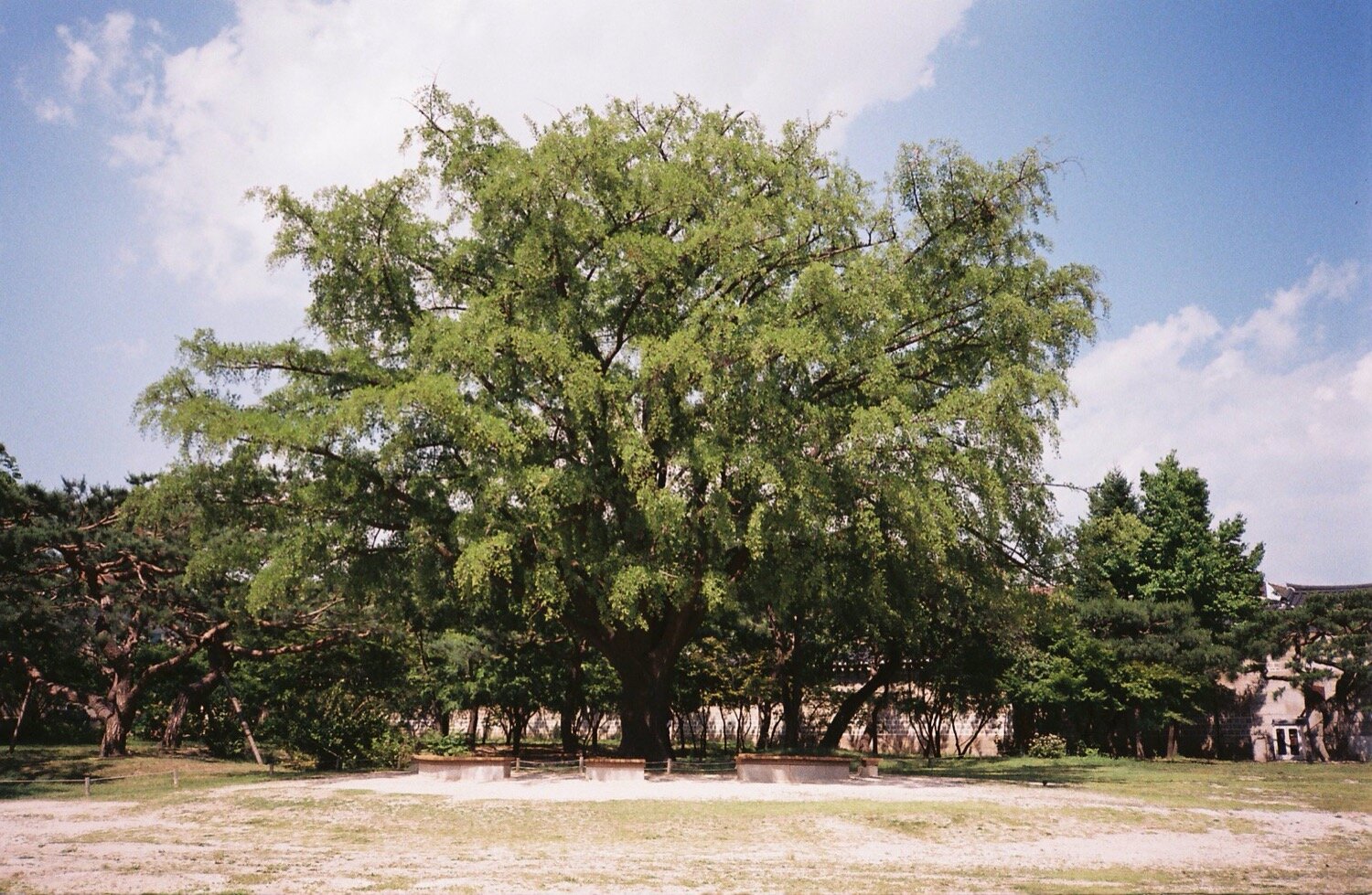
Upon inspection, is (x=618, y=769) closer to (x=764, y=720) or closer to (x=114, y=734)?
(x=114, y=734)

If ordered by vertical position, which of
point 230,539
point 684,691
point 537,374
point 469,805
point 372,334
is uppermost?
point 372,334

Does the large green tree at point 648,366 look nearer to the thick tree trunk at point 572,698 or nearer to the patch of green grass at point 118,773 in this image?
the patch of green grass at point 118,773

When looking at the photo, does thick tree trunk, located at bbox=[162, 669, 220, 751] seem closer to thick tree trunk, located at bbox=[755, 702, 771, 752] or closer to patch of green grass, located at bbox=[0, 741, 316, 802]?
patch of green grass, located at bbox=[0, 741, 316, 802]

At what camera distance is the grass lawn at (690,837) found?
9156 mm

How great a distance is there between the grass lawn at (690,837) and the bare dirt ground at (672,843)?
39 millimetres

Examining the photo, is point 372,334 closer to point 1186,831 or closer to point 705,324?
point 705,324

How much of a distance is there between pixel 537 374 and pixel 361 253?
4116 millimetres

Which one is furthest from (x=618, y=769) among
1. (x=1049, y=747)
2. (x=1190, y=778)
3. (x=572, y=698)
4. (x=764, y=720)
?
(x=1049, y=747)

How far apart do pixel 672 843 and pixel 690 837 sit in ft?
1.72

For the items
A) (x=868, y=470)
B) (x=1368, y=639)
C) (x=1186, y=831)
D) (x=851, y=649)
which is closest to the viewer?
(x=1186, y=831)

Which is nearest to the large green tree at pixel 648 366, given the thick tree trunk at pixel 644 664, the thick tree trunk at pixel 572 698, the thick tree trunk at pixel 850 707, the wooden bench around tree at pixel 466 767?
the thick tree trunk at pixel 644 664

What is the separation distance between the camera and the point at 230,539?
74.2 feet

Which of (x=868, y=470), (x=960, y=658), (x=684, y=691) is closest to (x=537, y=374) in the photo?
(x=868, y=470)

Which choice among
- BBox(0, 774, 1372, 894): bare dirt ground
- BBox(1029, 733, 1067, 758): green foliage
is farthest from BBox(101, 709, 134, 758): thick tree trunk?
BBox(1029, 733, 1067, 758): green foliage
